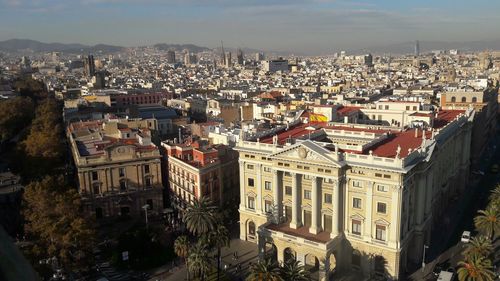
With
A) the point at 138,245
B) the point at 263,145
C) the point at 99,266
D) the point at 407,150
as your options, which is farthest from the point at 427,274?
the point at 99,266

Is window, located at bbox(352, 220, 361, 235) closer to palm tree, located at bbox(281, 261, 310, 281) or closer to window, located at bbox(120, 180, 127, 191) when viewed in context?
palm tree, located at bbox(281, 261, 310, 281)

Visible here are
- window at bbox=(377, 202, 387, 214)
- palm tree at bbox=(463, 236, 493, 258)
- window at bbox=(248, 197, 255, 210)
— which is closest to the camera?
palm tree at bbox=(463, 236, 493, 258)

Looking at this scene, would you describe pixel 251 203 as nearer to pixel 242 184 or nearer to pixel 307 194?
pixel 242 184

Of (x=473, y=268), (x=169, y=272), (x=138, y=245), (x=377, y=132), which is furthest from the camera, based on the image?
(x=377, y=132)

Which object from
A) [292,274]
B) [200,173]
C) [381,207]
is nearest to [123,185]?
[200,173]

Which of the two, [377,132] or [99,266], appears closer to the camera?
[99,266]

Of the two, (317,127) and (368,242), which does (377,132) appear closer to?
(317,127)

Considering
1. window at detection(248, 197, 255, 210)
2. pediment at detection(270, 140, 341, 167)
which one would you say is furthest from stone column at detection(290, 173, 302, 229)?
window at detection(248, 197, 255, 210)
